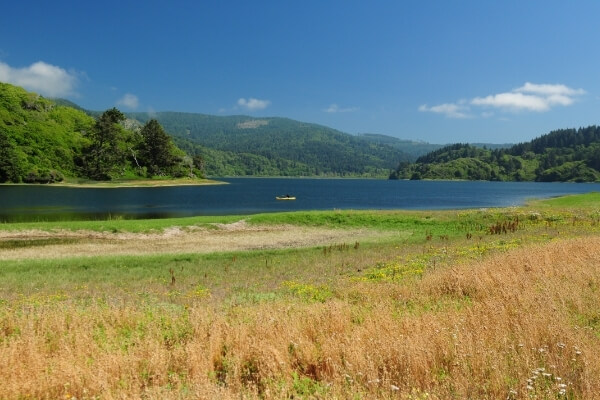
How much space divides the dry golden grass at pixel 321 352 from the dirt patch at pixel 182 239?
25483 mm

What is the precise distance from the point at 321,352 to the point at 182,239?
122 ft

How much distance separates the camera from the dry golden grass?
6.59 meters

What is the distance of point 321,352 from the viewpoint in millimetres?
8227

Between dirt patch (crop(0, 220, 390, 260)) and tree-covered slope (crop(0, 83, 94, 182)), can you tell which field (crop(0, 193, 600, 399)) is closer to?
dirt patch (crop(0, 220, 390, 260))

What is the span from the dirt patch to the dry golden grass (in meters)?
25.5

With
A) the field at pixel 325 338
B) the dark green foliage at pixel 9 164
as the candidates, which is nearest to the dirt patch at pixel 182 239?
the field at pixel 325 338

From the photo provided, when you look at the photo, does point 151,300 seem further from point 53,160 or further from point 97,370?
point 53,160

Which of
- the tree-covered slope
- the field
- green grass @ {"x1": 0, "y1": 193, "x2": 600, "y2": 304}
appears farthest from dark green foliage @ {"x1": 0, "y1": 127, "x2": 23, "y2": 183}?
the field

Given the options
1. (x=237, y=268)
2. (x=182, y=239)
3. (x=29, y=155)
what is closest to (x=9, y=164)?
(x=29, y=155)


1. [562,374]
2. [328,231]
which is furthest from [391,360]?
[328,231]

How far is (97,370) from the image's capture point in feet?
24.0

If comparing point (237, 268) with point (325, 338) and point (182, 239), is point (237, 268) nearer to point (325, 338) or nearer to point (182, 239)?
point (325, 338)

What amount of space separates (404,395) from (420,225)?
46685 mm

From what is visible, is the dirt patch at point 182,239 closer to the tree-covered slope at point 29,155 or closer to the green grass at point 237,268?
the green grass at point 237,268
